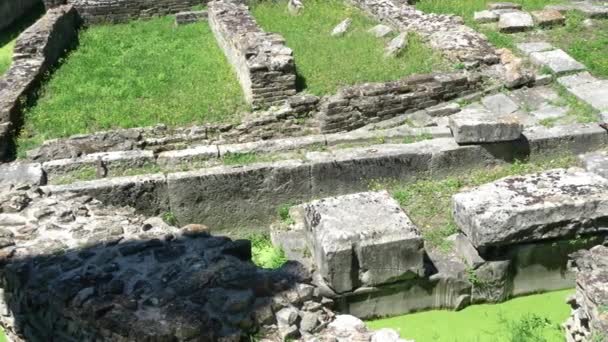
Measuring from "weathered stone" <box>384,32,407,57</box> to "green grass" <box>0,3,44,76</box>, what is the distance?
19.5 ft

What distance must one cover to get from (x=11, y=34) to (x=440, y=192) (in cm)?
1071

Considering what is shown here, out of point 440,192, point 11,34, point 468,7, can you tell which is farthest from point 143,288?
point 11,34

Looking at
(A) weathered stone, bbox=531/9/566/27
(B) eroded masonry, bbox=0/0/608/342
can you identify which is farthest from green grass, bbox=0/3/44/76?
(A) weathered stone, bbox=531/9/566/27

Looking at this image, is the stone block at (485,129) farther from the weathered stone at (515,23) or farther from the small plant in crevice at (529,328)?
the weathered stone at (515,23)

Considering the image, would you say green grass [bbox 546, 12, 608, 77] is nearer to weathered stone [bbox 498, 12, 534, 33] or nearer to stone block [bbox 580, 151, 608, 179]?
weathered stone [bbox 498, 12, 534, 33]

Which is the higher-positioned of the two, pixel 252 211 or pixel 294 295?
pixel 294 295

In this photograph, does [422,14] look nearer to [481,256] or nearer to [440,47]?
[440,47]

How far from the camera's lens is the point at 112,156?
7.19 m

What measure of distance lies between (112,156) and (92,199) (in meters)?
1.17

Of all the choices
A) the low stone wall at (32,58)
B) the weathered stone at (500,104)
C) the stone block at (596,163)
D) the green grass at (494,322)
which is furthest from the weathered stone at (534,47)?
the low stone wall at (32,58)

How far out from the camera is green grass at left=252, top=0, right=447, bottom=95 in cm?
934

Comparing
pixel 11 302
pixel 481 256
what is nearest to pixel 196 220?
pixel 11 302

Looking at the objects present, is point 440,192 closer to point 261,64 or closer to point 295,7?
point 261,64

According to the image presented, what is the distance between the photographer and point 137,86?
984cm
